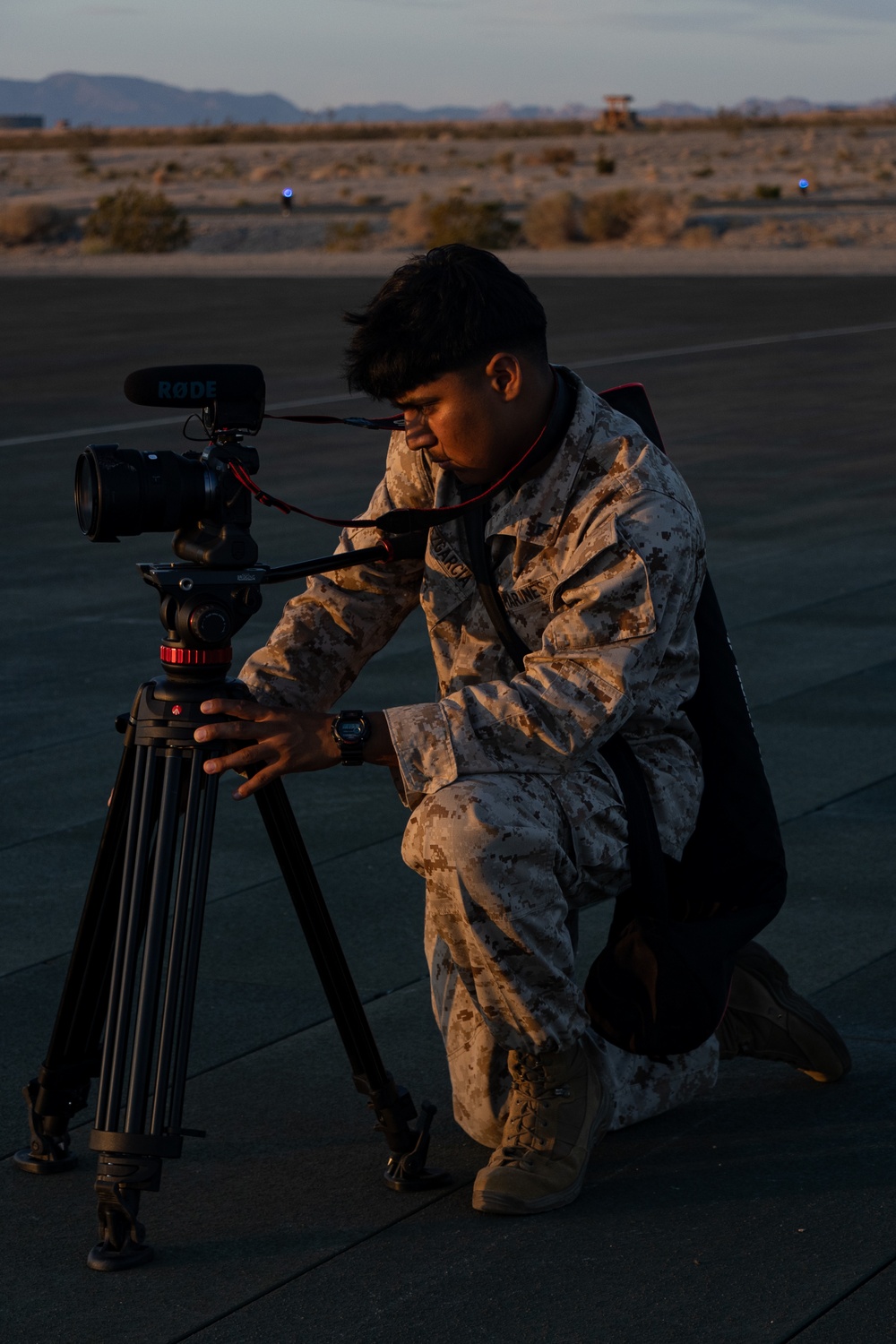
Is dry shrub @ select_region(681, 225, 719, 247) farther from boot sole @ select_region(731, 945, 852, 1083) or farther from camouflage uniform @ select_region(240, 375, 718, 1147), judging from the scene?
camouflage uniform @ select_region(240, 375, 718, 1147)

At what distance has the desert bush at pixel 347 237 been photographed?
147ft

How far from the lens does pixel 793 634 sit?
842cm

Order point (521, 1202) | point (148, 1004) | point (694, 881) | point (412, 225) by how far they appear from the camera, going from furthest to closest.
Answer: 1. point (412, 225)
2. point (694, 881)
3. point (521, 1202)
4. point (148, 1004)

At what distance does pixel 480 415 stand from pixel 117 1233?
1.51 m

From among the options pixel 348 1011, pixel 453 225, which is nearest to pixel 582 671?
pixel 348 1011

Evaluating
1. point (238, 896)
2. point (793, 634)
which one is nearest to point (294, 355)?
point (793, 634)

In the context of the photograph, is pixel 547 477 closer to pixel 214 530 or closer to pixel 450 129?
pixel 214 530

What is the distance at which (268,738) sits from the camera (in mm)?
3172

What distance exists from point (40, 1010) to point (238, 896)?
2.93 feet

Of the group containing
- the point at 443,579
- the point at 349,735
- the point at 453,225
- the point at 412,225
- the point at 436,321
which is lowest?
the point at 412,225

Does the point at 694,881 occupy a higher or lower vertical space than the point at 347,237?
higher

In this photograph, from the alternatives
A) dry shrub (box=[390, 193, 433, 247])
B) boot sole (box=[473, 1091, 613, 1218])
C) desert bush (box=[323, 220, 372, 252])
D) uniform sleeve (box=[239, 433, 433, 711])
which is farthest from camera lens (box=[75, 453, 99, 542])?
dry shrub (box=[390, 193, 433, 247])

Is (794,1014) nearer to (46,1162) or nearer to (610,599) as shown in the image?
(610,599)

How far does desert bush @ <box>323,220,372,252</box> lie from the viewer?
147 ft
